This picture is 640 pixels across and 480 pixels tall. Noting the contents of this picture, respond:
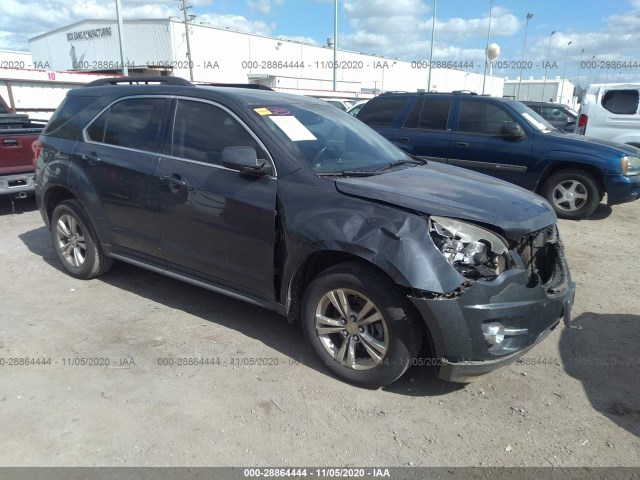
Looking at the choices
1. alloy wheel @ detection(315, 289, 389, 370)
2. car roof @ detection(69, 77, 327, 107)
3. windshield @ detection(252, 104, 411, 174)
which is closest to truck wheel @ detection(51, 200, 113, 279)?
car roof @ detection(69, 77, 327, 107)

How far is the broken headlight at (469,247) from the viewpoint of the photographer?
8.95 ft

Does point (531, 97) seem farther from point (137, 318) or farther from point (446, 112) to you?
point (137, 318)

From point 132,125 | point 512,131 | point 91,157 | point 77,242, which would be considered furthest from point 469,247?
point 512,131

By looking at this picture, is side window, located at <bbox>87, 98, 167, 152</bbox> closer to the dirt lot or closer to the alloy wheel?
the dirt lot

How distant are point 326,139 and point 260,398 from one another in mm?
1918

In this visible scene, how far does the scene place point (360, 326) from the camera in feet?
9.86

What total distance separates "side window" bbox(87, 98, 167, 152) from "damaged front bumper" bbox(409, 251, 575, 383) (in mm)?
2561

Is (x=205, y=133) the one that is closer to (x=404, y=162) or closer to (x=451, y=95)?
(x=404, y=162)

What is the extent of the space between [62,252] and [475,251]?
13.5ft

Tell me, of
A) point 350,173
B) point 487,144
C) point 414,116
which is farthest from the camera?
point 414,116

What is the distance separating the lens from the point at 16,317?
403 centimetres

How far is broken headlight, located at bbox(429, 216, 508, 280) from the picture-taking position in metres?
2.73

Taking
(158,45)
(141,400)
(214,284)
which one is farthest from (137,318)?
(158,45)

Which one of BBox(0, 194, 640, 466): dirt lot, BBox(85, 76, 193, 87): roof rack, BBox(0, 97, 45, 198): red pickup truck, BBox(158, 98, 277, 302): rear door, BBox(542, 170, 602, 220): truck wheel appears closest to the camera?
BBox(0, 194, 640, 466): dirt lot
